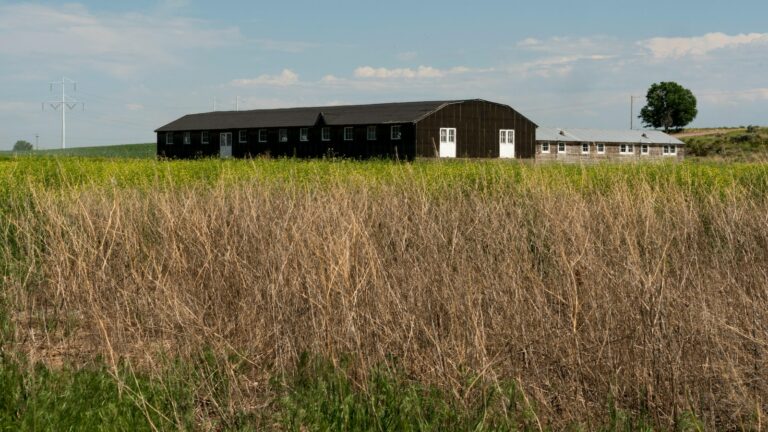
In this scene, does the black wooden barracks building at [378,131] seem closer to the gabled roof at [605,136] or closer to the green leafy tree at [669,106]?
the gabled roof at [605,136]

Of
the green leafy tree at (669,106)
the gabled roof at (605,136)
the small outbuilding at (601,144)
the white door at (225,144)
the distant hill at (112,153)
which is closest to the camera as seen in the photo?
the white door at (225,144)

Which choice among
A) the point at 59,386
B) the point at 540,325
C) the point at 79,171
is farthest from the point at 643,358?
the point at 79,171

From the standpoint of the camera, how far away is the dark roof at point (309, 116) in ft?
135

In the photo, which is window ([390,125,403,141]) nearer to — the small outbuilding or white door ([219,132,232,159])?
white door ([219,132,232,159])

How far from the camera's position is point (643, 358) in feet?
17.5

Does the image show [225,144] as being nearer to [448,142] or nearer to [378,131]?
[378,131]

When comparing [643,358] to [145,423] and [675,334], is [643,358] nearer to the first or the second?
[675,334]

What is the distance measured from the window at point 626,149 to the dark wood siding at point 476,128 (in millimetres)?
19216

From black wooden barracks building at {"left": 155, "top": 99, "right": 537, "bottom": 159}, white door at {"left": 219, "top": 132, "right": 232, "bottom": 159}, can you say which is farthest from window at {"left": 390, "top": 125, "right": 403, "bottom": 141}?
white door at {"left": 219, "top": 132, "right": 232, "bottom": 159}

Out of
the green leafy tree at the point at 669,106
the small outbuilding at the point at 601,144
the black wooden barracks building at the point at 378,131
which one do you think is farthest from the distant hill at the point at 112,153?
the green leafy tree at the point at 669,106

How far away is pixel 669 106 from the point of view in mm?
95750

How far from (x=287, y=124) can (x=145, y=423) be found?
41.4 metres

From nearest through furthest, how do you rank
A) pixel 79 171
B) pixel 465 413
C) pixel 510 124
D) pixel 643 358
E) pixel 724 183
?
pixel 465 413
pixel 643 358
pixel 724 183
pixel 79 171
pixel 510 124

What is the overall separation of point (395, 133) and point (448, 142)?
2894mm
